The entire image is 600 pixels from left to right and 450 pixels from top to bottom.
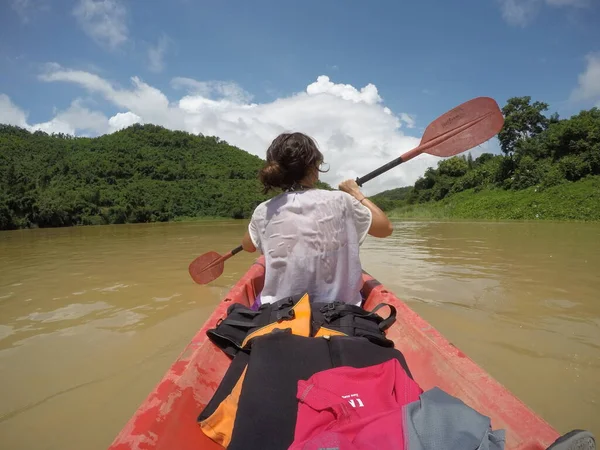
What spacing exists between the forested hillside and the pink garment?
25173 millimetres

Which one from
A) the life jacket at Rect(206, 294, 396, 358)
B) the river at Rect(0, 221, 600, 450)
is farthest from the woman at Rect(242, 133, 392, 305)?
the river at Rect(0, 221, 600, 450)

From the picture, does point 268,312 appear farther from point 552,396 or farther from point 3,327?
point 3,327

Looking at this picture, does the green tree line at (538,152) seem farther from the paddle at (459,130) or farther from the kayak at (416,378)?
the kayak at (416,378)

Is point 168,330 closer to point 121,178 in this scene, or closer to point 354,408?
point 354,408

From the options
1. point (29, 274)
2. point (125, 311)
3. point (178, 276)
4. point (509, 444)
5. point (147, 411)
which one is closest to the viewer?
point (509, 444)

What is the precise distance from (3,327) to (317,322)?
10.2 ft

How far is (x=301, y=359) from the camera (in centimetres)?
113

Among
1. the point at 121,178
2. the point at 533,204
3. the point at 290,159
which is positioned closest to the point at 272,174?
the point at 290,159

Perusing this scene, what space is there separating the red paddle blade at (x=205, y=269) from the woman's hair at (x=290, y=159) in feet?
7.81

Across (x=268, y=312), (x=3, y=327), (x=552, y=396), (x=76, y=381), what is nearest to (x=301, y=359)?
(x=268, y=312)

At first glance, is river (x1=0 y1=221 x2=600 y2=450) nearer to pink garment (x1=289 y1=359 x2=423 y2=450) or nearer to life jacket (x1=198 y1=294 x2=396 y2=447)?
life jacket (x1=198 y1=294 x2=396 y2=447)

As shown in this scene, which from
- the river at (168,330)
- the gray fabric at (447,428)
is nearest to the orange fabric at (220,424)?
the gray fabric at (447,428)

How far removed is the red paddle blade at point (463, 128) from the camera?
295cm

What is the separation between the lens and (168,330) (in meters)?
2.92
